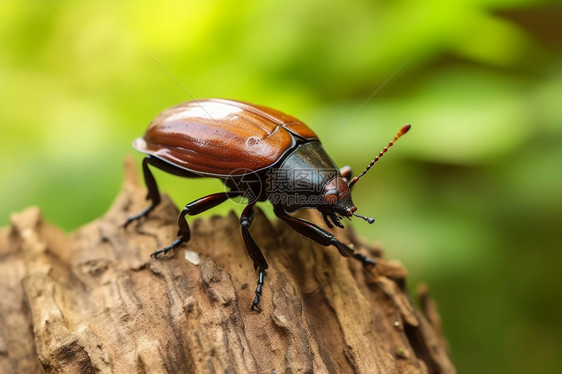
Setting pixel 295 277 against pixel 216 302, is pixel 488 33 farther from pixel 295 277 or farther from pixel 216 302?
pixel 216 302

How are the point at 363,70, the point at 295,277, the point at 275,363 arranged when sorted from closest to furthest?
the point at 275,363, the point at 295,277, the point at 363,70

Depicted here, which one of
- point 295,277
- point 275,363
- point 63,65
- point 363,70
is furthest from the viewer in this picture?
point 63,65

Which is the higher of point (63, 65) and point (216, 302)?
point (63, 65)

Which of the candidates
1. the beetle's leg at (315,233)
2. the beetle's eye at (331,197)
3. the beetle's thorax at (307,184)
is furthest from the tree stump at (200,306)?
the beetle's eye at (331,197)

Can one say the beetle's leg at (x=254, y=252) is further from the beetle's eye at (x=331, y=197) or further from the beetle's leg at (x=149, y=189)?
the beetle's leg at (x=149, y=189)

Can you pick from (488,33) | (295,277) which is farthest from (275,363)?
(488,33)

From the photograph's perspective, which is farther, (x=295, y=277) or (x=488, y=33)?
(x=488, y=33)

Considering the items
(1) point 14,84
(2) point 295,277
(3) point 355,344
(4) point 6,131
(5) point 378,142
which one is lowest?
(3) point 355,344
